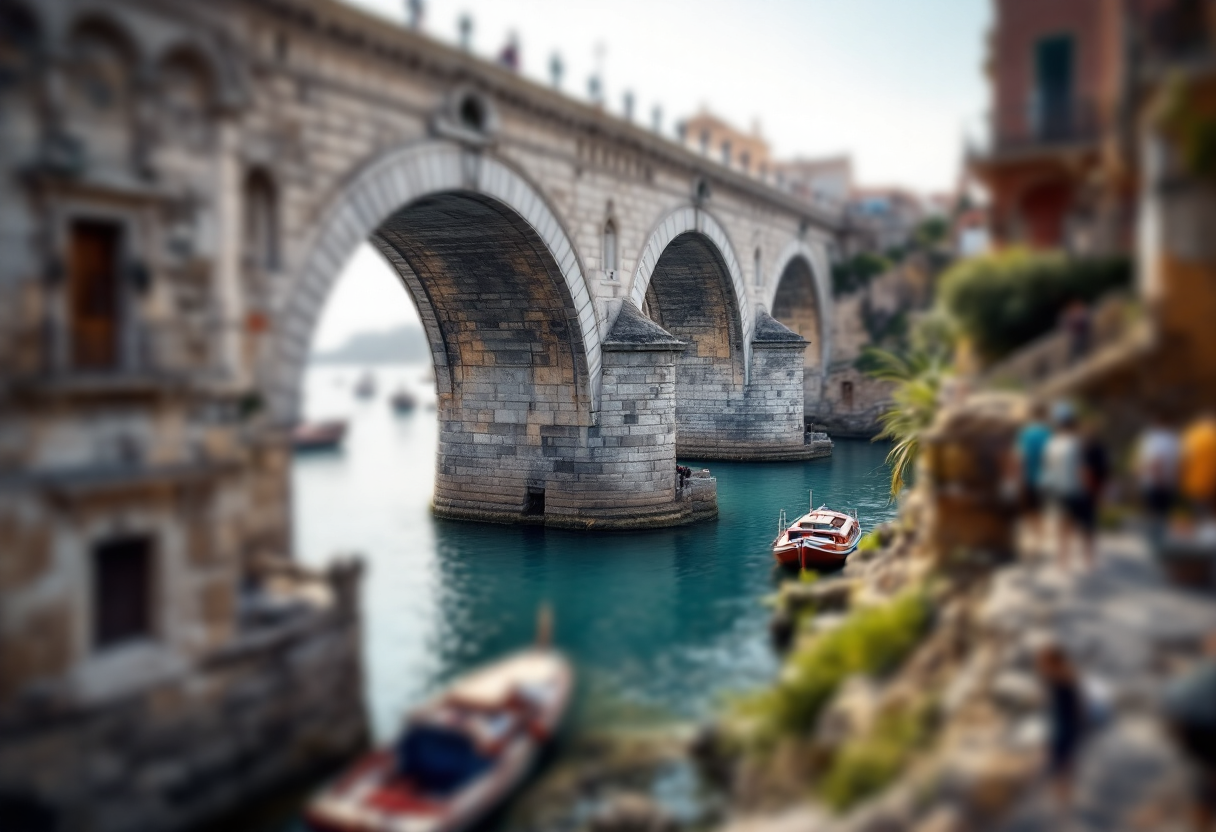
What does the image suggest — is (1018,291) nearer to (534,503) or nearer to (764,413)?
(534,503)

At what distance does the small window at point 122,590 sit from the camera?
10711 mm

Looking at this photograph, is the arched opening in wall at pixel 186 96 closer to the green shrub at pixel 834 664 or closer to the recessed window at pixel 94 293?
the recessed window at pixel 94 293

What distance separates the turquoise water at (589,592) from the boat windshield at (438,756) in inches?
103

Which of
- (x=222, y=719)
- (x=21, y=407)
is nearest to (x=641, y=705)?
(x=222, y=719)

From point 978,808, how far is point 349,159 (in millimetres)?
13700

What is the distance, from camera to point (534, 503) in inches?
1024

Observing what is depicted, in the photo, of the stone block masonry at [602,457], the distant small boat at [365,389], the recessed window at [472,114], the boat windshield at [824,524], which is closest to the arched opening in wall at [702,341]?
the stone block masonry at [602,457]

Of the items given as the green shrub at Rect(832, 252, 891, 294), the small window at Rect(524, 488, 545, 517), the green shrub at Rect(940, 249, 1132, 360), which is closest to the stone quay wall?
the green shrub at Rect(940, 249, 1132, 360)

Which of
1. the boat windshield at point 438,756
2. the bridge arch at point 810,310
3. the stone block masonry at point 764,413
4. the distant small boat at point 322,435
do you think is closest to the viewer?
the boat windshield at point 438,756

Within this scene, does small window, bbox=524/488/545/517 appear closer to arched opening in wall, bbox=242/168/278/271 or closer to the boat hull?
the boat hull

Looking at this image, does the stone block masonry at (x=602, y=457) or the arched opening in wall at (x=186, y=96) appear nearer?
the arched opening in wall at (x=186, y=96)

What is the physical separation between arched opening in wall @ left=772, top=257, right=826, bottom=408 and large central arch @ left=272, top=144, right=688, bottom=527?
23.7 metres

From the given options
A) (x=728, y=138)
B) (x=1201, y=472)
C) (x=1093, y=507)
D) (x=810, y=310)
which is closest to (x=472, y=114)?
(x=1093, y=507)

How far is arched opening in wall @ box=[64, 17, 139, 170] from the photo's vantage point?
10648mm
